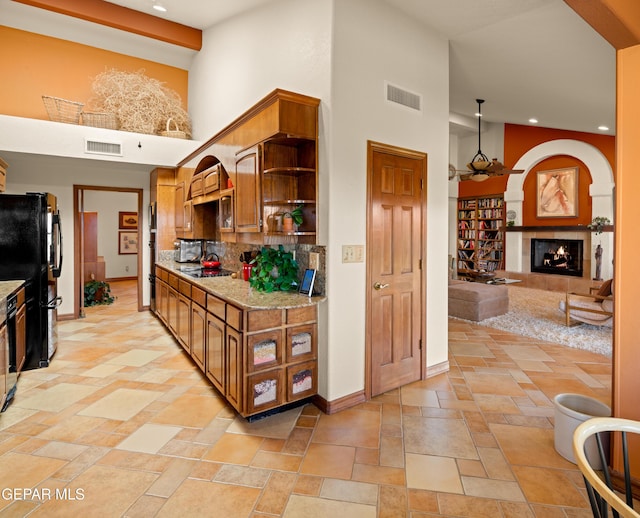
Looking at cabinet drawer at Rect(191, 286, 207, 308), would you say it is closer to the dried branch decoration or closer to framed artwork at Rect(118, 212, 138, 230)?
the dried branch decoration

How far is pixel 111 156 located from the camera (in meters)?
5.06

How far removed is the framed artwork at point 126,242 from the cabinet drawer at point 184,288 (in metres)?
6.98

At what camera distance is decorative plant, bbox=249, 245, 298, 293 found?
3180 millimetres

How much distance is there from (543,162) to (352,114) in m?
8.00

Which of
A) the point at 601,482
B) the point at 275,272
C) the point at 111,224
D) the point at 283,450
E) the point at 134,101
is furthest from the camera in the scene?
the point at 111,224

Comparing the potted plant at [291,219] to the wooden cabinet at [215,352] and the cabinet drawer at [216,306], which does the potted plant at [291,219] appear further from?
the wooden cabinet at [215,352]

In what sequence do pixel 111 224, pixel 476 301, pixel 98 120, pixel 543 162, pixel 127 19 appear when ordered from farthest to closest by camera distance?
pixel 111 224
pixel 543 162
pixel 476 301
pixel 98 120
pixel 127 19

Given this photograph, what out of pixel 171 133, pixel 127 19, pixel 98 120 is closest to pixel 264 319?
pixel 171 133

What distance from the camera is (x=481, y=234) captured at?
10273 mm

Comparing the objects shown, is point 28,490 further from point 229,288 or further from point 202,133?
point 202,133

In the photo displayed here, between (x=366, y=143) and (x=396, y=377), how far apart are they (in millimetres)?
2039

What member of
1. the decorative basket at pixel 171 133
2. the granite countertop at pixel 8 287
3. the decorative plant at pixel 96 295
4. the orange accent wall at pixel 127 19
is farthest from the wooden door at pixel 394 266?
the decorative plant at pixel 96 295

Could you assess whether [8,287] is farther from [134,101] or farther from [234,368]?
[134,101]

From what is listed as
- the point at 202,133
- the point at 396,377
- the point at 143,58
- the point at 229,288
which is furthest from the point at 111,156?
the point at 396,377
